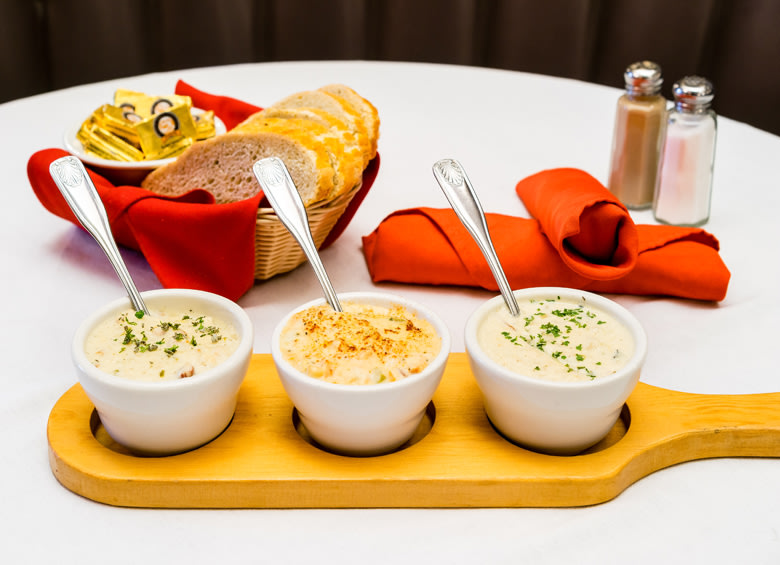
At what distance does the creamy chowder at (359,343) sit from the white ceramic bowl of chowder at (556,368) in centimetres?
6

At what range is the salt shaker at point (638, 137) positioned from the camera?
150cm

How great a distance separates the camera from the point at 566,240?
1.30 meters

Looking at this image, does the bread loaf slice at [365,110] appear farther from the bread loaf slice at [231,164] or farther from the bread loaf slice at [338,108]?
the bread loaf slice at [231,164]

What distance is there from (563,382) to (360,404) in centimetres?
21

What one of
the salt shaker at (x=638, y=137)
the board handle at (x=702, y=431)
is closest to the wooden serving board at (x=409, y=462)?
the board handle at (x=702, y=431)

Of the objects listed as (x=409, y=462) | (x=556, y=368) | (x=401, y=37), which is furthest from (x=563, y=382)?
(x=401, y=37)

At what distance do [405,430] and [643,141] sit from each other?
0.87 metres

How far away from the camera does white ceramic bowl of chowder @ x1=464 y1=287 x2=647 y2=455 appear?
0.86 m

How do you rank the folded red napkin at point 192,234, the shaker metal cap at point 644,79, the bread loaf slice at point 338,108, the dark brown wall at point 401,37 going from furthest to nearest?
the dark brown wall at point 401,37 → the shaker metal cap at point 644,79 → the bread loaf slice at point 338,108 → the folded red napkin at point 192,234

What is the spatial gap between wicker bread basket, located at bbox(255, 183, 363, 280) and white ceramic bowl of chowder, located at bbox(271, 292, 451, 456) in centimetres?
31

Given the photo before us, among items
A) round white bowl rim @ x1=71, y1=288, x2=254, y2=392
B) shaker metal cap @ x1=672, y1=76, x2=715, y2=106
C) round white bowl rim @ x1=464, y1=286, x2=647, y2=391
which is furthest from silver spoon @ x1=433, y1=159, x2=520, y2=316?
shaker metal cap @ x1=672, y1=76, x2=715, y2=106

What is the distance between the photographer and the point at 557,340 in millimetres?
938

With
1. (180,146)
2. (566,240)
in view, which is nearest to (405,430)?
(566,240)

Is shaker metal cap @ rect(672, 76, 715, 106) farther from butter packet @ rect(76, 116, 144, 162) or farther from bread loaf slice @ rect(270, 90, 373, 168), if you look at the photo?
butter packet @ rect(76, 116, 144, 162)
